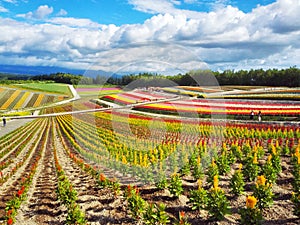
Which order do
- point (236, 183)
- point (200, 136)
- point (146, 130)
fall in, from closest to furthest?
1. point (236, 183)
2. point (200, 136)
3. point (146, 130)

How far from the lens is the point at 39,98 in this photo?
61.2 m

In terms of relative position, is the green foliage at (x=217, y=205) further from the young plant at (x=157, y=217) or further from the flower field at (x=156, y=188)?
the young plant at (x=157, y=217)

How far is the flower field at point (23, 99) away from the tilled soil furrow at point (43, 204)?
143 feet

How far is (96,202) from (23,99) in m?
57.2

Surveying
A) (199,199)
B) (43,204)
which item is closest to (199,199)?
(199,199)

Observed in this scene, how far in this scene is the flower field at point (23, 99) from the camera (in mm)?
52912

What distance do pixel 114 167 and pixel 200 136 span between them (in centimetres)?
720

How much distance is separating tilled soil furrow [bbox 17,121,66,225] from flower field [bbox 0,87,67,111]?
43.7 m

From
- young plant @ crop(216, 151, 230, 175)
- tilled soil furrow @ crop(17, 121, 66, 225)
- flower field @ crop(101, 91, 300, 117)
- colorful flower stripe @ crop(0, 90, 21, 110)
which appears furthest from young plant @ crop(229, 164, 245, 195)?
colorful flower stripe @ crop(0, 90, 21, 110)

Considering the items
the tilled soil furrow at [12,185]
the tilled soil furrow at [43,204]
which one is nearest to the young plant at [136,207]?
the tilled soil furrow at [43,204]

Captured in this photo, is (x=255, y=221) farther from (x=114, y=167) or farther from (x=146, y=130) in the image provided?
(x=146, y=130)

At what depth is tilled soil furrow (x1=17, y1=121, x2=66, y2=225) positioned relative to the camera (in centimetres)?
735

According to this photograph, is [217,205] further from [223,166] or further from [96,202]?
[96,202]

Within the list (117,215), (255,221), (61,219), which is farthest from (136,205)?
(255,221)
